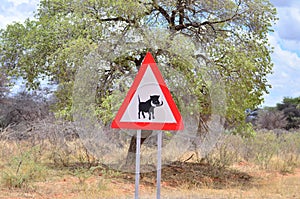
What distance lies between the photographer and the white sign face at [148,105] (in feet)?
20.8

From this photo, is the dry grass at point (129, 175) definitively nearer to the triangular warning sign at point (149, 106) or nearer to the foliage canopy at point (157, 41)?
the foliage canopy at point (157, 41)

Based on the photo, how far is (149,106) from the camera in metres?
6.34

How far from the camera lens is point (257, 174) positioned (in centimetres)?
1362

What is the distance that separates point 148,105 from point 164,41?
4.63 m

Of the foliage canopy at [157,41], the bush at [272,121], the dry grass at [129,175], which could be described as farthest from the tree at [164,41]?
the bush at [272,121]

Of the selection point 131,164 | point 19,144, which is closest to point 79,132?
point 131,164

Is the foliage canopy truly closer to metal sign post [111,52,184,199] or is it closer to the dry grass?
the dry grass

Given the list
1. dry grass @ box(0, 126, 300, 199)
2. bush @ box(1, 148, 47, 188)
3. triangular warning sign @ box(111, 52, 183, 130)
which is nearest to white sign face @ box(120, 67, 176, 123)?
triangular warning sign @ box(111, 52, 183, 130)

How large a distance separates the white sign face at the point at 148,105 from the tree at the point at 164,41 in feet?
12.9

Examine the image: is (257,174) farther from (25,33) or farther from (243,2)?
(25,33)

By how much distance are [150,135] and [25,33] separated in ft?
13.6

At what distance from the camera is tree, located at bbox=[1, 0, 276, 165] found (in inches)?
424

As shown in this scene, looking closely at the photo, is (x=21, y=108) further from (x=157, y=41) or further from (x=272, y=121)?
(x=272, y=121)

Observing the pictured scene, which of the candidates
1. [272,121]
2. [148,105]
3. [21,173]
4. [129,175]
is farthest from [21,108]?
[272,121]
